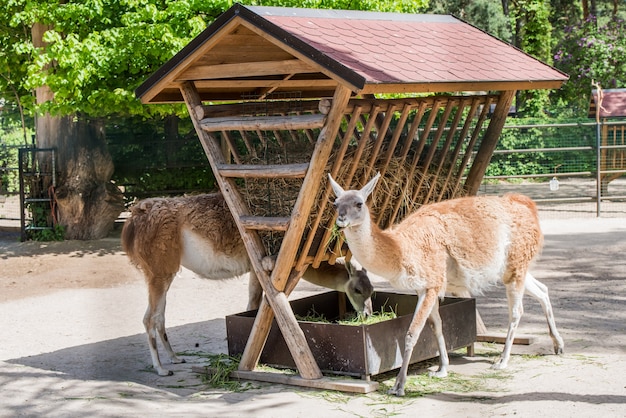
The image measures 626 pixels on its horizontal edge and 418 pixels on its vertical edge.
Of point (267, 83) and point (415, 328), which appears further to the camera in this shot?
point (267, 83)

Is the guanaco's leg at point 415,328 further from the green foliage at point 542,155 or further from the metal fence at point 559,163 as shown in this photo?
the green foliage at point 542,155

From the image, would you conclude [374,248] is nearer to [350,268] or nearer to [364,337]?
[364,337]

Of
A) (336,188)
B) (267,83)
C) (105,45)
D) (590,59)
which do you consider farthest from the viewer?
(590,59)

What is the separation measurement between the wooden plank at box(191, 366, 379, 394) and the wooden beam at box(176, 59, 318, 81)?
89.8 inches

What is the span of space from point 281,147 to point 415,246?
1.48m

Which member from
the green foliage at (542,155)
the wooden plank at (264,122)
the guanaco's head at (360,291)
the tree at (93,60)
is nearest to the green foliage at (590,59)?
the green foliage at (542,155)

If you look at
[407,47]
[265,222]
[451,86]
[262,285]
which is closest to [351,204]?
[265,222]

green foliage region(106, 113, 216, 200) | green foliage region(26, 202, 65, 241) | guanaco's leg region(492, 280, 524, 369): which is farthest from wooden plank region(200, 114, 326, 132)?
green foliage region(106, 113, 216, 200)

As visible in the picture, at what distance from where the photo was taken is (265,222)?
21.8ft

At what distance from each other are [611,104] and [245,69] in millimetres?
18017

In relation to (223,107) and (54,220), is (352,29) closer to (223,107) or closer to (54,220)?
(223,107)

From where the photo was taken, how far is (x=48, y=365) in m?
7.57

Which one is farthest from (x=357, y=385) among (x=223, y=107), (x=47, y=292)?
(x=47, y=292)

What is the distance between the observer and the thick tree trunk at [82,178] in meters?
15.1
